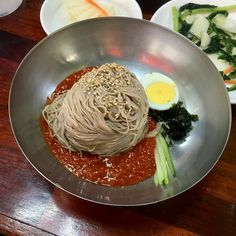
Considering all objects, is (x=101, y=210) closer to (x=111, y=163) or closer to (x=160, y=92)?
(x=111, y=163)

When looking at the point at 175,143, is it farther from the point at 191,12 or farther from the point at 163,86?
the point at 191,12

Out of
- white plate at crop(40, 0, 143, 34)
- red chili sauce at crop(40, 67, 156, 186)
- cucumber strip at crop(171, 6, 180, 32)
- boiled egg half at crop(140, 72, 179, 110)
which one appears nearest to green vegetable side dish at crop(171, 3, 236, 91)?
cucumber strip at crop(171, 6, 180, 32)

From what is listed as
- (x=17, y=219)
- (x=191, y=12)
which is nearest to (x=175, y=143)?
(x=17, y=219)

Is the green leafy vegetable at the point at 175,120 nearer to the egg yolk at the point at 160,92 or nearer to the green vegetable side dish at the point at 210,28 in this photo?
the egg yolk at the point at 160,92

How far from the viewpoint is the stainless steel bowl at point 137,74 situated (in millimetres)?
1580

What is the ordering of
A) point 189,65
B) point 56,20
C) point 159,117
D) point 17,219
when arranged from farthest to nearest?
point 56,20, point 189,65, point 159,117, point 17,219

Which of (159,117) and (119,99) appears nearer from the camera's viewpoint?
(119,99)

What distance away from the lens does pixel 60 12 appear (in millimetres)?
2256

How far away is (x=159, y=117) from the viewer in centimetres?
185

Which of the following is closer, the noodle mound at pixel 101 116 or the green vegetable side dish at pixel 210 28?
the noodle mound at pixel 101 116

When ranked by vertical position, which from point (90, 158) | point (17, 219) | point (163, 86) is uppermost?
point (163, 86)

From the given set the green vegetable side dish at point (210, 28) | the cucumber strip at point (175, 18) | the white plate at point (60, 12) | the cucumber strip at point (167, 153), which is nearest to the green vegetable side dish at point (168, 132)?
the cucumber strip at point (167, 153)

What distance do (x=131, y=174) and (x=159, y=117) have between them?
35 cm

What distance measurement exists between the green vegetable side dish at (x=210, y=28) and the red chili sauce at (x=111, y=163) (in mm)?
720
